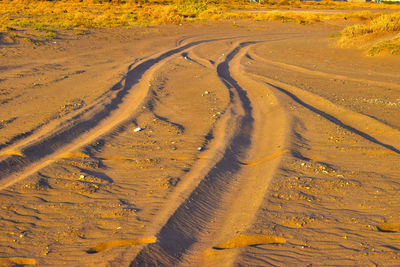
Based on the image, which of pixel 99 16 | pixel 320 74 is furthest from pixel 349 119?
pixel 99 16

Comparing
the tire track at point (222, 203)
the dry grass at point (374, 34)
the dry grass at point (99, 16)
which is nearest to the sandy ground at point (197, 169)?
the tire track at point (222, 203)

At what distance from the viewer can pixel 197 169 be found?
5645mm

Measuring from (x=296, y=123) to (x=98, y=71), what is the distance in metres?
7.51

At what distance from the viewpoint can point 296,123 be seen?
7.77 m

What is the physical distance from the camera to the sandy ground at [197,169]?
12.8ft

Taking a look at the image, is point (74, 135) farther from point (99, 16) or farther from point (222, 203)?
point (99, 16)

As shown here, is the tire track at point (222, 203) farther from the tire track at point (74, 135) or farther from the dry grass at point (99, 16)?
the dry grass at point (99, 16)

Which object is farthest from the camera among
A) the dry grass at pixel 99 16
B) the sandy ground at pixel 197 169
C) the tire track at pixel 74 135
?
the dry grass at pixel 99 16

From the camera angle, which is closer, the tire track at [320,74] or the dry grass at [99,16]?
the tire track at [320,74]

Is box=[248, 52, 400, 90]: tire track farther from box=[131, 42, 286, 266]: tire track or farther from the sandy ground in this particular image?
box=[131, 42, 286, 266]: tire track

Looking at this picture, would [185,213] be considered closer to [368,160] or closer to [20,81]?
[368,160]

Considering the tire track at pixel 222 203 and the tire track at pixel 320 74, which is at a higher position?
the tire track at pixel 320 74

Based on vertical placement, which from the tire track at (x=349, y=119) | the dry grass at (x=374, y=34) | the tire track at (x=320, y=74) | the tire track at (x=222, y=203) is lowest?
the tire track at (x=222, y=203)

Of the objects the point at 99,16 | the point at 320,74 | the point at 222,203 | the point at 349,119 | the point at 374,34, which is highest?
the point at 99,16
